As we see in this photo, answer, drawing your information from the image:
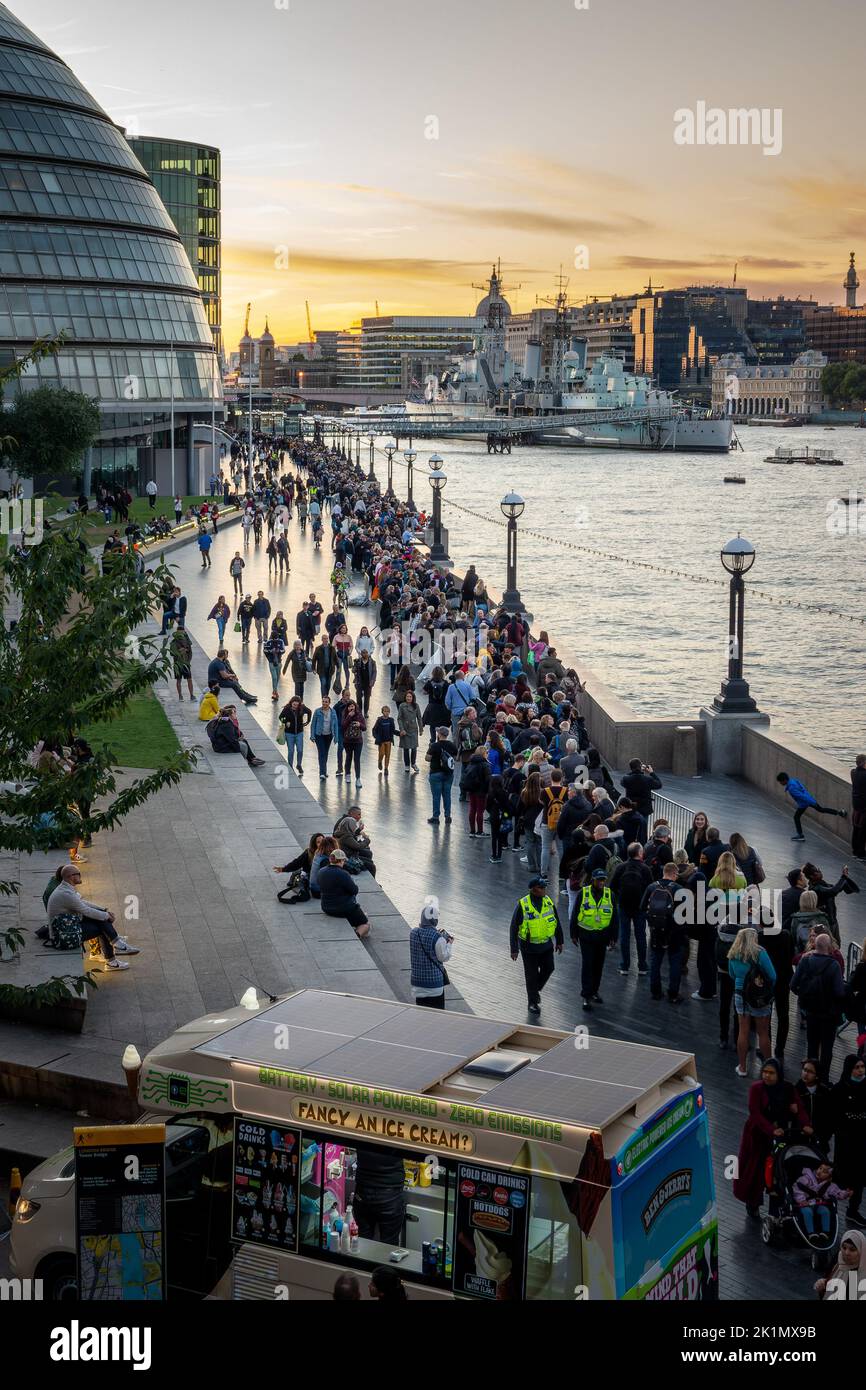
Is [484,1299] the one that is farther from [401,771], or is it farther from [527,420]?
[527,420]

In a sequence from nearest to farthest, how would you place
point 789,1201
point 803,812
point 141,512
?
point 789,1201, point 803,812, point 141,512

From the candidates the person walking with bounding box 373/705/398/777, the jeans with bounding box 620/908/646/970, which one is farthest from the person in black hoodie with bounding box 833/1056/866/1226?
the person walking with bounding box 373/705/398/777

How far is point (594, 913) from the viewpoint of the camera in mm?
13227

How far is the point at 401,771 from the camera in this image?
73.0 ft

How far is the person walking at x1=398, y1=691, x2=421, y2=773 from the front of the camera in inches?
855

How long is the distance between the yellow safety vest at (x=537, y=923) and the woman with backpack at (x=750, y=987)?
1.59m

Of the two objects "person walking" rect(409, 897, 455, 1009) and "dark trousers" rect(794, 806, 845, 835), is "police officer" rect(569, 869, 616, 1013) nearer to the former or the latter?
"person walking" rect(409, 897, 455, 1009)

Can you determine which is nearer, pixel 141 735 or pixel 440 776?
pixel 440 776

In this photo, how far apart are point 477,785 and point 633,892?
4512 millimetres

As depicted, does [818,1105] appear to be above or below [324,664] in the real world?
below

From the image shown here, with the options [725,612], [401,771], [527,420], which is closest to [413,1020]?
[401,771]

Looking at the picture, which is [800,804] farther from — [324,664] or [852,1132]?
[852,1132]

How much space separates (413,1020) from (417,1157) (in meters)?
1.18

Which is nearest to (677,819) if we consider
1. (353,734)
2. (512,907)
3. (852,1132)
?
(512,907)
